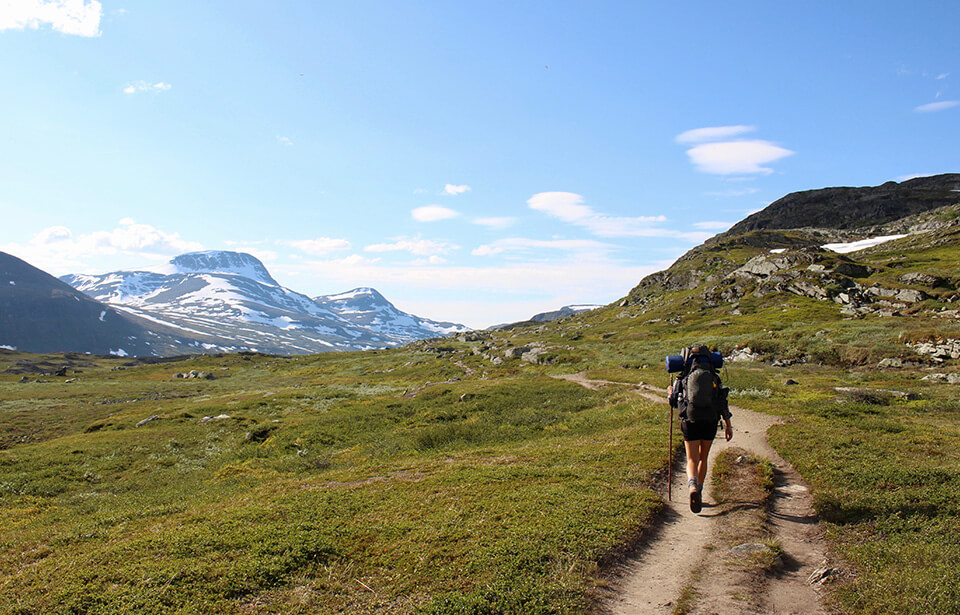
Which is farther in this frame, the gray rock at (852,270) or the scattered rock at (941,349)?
the gray rock at (852,270)

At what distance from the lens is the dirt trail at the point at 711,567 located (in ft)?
28.2

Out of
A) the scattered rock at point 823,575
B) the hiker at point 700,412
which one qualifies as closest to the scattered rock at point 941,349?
the hiker at point 700,412

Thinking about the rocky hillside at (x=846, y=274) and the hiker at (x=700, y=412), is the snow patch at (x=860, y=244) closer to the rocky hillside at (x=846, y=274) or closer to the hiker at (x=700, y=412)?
the rocky hillside at (x=846, y=274)

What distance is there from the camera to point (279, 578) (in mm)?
10094

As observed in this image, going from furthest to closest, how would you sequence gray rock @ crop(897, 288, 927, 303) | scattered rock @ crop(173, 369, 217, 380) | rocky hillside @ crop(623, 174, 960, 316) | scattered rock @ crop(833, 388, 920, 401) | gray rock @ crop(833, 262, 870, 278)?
1. scattered rock @ crop(173, 369, 217, 380)
2. gray rock @ crop(833, 262, 870, 278)
3. rocky hillside @ crop(623, 174, 960, 316)
4. gray rock @ crop(897, 288, 927, 303)
5. scattered rock @ crop(833, 388, 920, 401)

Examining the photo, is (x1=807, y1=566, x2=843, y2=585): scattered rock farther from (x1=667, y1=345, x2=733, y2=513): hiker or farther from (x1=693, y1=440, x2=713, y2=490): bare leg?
(x1=693, y1=440, x2=713, y2=490): bare leg

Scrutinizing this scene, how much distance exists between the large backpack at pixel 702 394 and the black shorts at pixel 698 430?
0.39 feet

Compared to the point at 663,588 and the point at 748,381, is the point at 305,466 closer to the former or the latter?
the point at 663,588

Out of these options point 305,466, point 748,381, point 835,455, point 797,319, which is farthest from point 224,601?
point 797,319

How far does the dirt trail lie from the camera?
8609 millimetres

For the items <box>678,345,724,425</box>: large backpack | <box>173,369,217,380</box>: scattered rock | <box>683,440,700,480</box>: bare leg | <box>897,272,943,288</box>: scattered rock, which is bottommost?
<box>173,369,217,380</box>: scattered rock

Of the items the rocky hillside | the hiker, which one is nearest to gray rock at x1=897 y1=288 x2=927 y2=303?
the rocky hillside

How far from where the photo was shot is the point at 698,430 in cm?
1299

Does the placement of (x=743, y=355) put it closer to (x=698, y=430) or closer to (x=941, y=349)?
(x=941, y=349)
